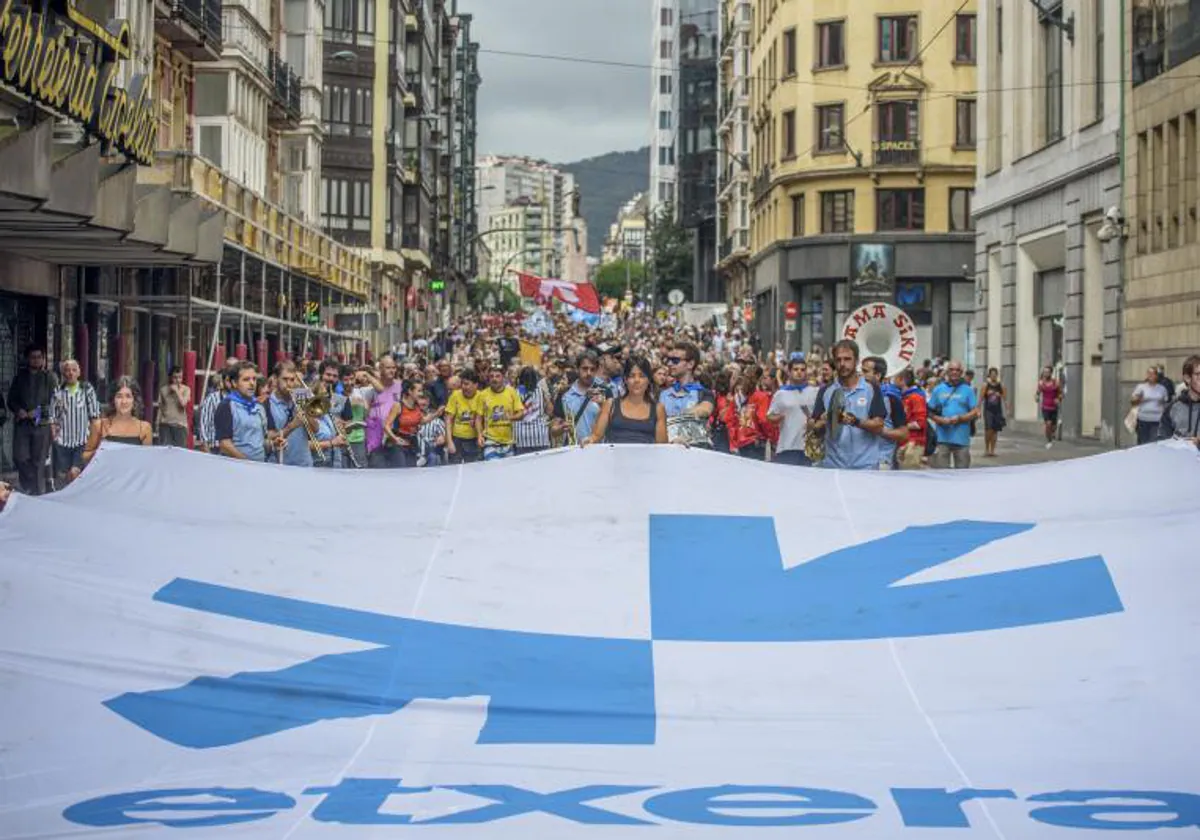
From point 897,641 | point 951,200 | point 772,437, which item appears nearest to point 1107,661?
point 897,641

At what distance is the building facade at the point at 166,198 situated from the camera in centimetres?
2459

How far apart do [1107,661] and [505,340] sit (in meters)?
35.1

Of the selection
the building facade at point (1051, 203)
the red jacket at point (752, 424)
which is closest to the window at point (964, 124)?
the building facade at point (1051, 203)

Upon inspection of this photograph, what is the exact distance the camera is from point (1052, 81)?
43.9 metres

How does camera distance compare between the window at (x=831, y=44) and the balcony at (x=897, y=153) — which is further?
the window at (x=831, y=44)

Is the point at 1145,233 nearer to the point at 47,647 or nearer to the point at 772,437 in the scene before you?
the point at 772,437

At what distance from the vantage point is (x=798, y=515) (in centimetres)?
1042

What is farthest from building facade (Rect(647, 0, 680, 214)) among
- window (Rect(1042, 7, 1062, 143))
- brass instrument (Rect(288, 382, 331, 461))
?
brass instrument (Rect(288, 382, 331, 461))

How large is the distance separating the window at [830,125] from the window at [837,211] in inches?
65.7

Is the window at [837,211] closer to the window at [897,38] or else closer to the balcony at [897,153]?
the balcony at [897,153]

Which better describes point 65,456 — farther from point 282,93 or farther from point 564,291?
point 564,291

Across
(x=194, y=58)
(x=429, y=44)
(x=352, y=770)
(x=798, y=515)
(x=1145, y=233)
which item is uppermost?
(x=429, y=44)

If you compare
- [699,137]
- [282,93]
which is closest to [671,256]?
[699,137]

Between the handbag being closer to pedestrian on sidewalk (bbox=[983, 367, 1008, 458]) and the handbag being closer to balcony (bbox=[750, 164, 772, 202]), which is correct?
pedestrian on sidewalk (bbox=[983, 367, 1008, 458])
